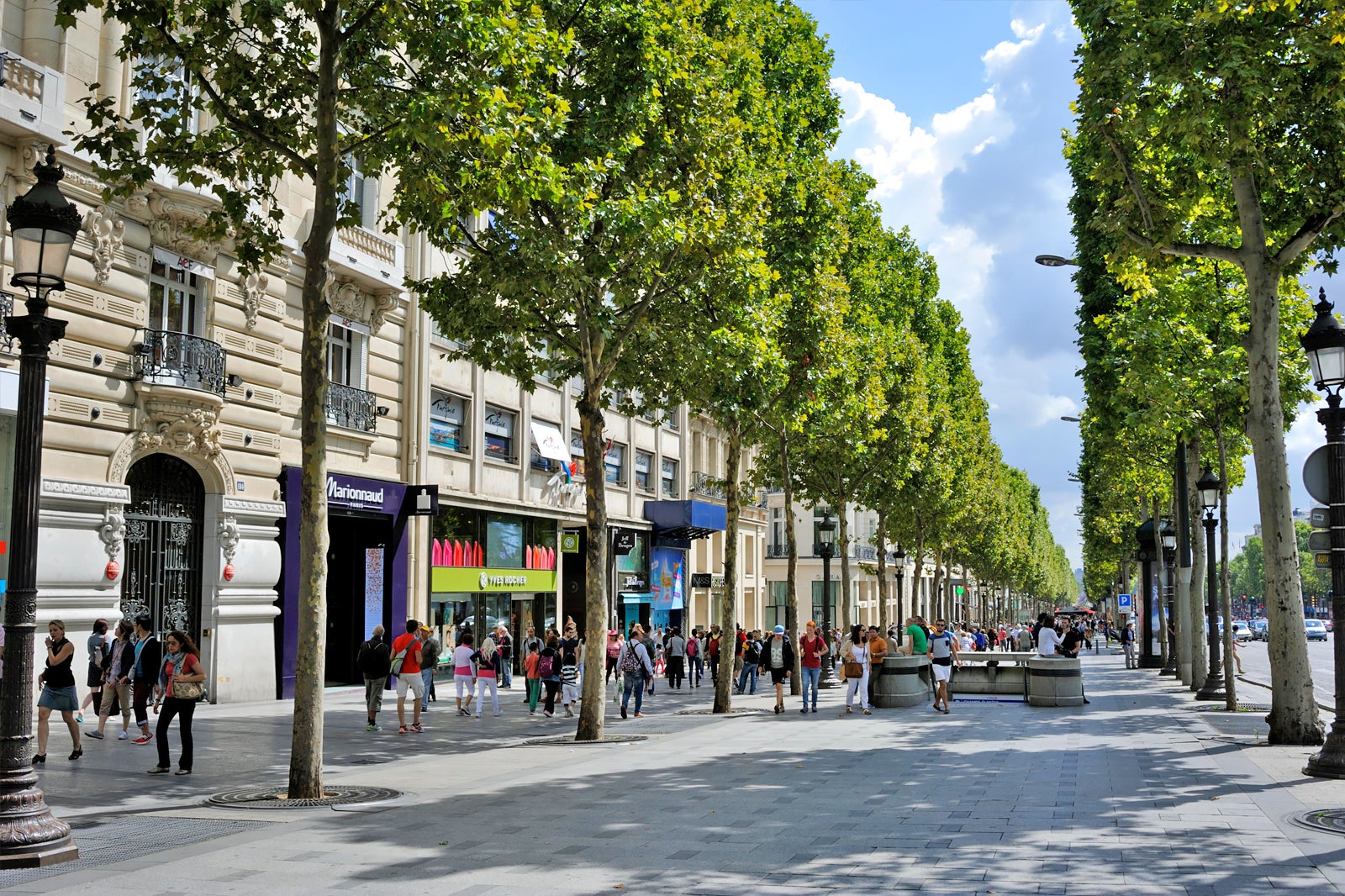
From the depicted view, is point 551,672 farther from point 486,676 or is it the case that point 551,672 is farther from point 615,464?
point 615,464

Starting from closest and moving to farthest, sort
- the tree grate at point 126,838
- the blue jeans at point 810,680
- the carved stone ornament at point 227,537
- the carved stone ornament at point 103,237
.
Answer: the tree grate at point 126,838, the carved stone ornament at point 103,237, the carved stone ornament at point 227,537, the blue jeans at point 810,680

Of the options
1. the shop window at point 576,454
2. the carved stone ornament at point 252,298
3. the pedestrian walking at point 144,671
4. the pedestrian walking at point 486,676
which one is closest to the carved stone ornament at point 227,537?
the carved stone ornament at point 252,298

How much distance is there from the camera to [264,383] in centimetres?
2361

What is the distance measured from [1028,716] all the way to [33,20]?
21.3 metres

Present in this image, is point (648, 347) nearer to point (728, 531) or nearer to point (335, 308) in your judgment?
point (728, 531)

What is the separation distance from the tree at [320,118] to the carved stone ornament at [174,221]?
A: 25.3ft

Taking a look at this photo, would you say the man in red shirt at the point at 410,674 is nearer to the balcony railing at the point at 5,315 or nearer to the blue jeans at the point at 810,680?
the balcony railing at the point at 5,315

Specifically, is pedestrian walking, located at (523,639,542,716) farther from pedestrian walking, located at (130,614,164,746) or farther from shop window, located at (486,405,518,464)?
shop window, located at (486,405,518,464)

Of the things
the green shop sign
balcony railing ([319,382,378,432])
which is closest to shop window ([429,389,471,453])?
balcony railing ([319,382,378,432])

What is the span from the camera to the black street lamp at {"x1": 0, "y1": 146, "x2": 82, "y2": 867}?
8422 millimetres

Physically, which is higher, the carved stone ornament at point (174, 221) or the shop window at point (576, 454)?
the carved stone ornament at point (174, 221)

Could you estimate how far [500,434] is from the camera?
110 feet

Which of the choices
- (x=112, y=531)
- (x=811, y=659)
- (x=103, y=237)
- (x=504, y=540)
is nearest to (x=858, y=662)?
(x=811, y=659)

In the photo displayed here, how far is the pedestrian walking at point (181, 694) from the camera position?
1327 centimetres
